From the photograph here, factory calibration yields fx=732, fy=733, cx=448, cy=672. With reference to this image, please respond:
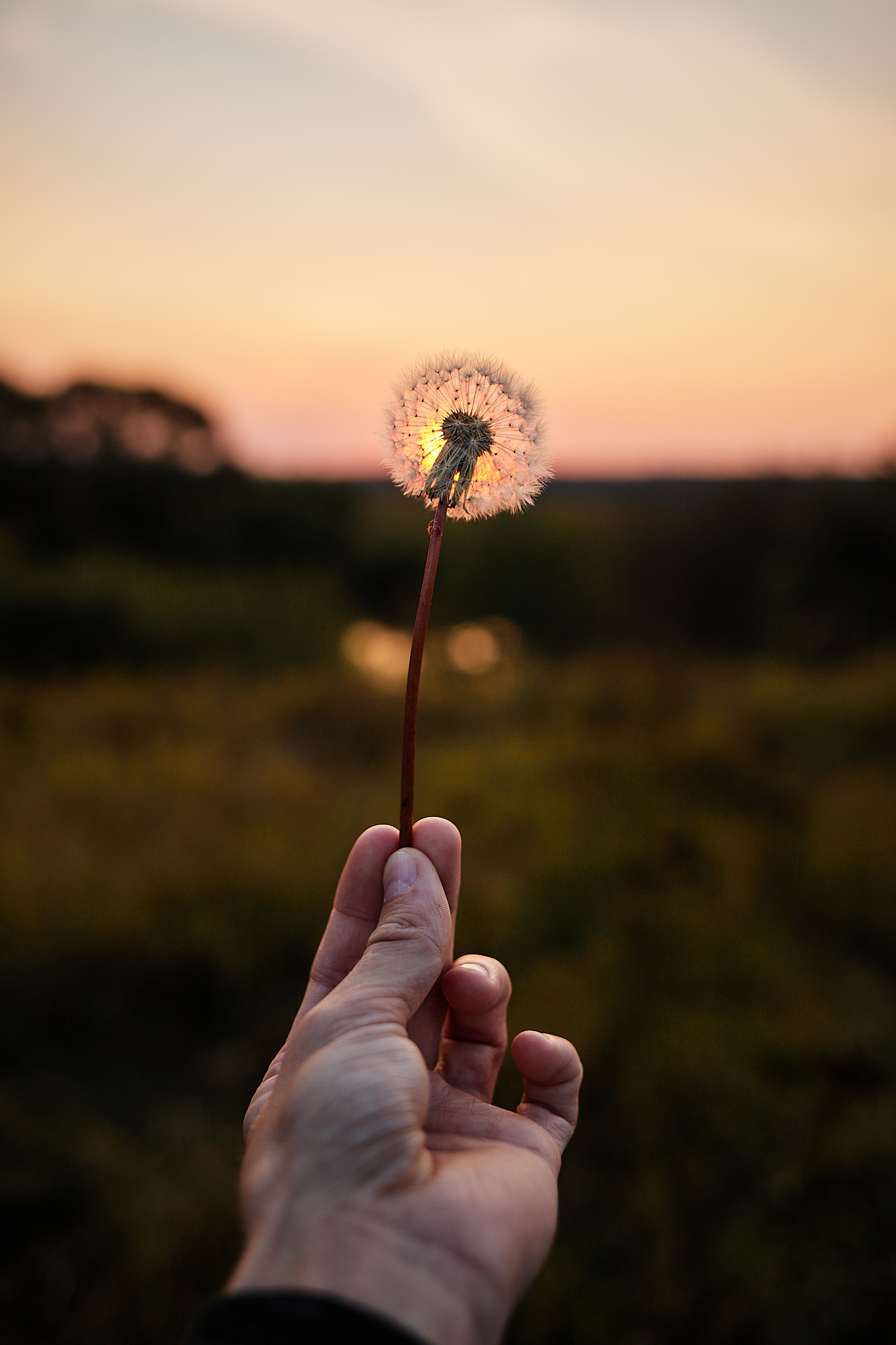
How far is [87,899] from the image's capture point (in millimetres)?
6113

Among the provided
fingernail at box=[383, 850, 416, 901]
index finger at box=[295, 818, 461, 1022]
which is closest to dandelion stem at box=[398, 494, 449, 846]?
fingernail at box=[383, 850, 416, 901]

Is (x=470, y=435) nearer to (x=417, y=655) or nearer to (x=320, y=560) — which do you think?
(x=417, y=655)

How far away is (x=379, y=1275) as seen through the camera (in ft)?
4.19

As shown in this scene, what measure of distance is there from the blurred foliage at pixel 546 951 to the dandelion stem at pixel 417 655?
12.1ft

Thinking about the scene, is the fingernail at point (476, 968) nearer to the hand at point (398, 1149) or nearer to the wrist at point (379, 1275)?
the hand at point (398, 1149)

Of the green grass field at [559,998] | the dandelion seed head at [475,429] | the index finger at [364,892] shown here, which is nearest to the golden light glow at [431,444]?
the dandelion seed head at [475,429]

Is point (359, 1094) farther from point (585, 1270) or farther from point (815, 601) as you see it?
point (815, 601)

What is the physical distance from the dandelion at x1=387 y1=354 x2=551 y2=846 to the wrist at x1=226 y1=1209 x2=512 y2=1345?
2.55 feet

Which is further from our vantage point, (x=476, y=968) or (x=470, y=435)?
(x=476, y=968)

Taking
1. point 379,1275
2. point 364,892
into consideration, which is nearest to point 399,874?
point 364,892

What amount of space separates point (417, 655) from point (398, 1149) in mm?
967

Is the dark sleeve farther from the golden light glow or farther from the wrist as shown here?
the golden light glow

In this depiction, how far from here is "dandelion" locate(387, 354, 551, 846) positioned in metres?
1.81

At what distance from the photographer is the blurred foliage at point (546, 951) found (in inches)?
156
